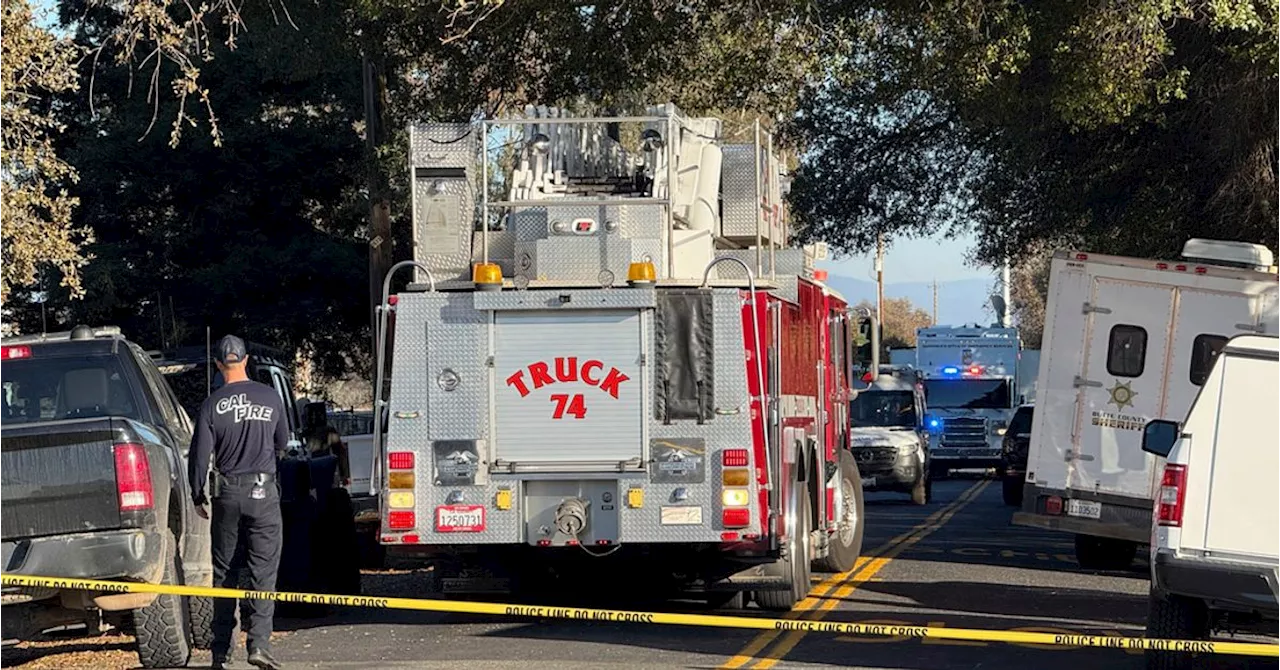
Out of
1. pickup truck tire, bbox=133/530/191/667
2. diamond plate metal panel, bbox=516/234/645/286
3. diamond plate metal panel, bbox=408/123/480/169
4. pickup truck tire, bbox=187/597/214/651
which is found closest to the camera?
pickup truck tire, bbox=133/530/191/667

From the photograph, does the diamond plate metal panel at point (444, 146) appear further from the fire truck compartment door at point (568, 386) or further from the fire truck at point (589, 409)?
the fire truck compartment door at point (568, 386)

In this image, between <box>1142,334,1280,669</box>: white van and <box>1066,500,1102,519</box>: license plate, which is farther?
<box>1066,500,1102,519</box>: license plate

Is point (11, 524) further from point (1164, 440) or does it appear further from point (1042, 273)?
point (1042, 273)

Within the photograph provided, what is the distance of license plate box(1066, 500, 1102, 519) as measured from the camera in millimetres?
18234

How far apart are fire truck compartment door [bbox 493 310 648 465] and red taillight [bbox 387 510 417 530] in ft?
2.34

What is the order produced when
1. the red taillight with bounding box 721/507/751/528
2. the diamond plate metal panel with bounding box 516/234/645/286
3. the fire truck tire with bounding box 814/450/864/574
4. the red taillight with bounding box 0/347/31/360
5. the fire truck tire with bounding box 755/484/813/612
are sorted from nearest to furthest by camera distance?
the red taillight with bounding box 0/347/31/360 → the red taillight with bounding box 721/507/751/528 → the diamond plate metal panel with bounding box 516/234/645/286 → the fire truck tire with bounding box 755/484/813/612 → the fire truck tire with bounding box 814/450/864/574

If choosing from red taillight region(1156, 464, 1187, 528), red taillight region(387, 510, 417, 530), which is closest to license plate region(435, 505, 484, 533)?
red taillight region(387, 510, 417, 530)

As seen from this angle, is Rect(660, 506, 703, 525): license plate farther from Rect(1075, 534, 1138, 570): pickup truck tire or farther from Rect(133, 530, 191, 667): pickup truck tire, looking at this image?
Rect(1075, 534, 1138, 570): pickup truck tire

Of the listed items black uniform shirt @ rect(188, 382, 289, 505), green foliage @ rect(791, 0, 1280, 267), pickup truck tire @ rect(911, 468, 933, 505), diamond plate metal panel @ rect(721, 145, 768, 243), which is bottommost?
pickup truck tire @ rect(911, 468, 933, 505)

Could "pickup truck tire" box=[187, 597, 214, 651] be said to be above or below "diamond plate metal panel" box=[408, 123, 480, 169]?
below

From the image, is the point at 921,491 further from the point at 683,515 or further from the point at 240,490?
the point at 240,490

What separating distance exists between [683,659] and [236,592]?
2820 mm

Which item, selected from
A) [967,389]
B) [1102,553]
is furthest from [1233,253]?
[967,389]

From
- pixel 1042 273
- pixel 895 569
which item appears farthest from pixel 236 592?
pixel 1042 273
